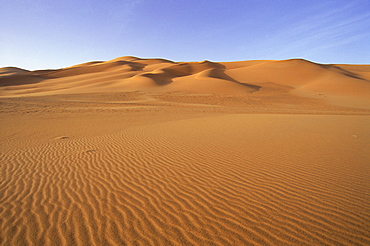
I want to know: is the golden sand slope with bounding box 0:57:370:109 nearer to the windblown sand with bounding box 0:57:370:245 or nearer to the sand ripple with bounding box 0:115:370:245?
the windblown sand with bounding box 0:57:370:245

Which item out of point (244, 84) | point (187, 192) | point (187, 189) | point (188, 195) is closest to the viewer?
point (188, 195)

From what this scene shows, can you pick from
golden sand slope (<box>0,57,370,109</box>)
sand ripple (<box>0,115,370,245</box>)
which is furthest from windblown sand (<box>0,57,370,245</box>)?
golden sand slope (<box>0,57,370,109</box>)

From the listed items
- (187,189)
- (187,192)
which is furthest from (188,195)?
(187,189)

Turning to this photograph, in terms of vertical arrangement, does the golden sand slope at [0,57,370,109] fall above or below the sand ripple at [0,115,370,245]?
above

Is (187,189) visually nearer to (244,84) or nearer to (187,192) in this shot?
(187,192)

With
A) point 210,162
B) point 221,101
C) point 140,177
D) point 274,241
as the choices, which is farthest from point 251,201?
point 221,101

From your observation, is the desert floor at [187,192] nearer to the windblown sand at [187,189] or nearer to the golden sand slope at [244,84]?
the windblown sand at [187,189]

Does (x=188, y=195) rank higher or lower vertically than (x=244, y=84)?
lower

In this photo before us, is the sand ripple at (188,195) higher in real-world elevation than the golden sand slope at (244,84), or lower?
lower

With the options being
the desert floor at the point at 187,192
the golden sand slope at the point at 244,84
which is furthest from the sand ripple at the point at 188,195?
the golden sand slope at the point at 244,84

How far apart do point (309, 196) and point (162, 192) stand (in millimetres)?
2701

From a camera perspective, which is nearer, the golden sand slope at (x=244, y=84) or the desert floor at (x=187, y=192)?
the desert floor at (x=187, y=192)

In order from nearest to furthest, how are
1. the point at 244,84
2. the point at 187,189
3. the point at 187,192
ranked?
1. the point at 187,192
2. the point at 187,189
3. the point at 244,84

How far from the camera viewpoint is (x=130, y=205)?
3.60 metres
